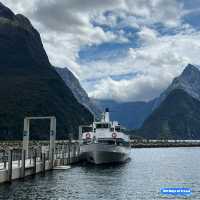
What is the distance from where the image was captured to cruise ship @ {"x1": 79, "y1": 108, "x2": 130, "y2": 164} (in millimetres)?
89375

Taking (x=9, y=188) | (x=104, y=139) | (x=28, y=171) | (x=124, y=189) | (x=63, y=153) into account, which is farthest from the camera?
(x=104, y=139)

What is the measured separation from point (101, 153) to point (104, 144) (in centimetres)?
220

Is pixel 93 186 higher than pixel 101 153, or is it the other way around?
pixel 101 153

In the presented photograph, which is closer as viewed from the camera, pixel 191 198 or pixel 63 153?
pixel 191 198

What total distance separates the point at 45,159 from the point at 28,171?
10.2m

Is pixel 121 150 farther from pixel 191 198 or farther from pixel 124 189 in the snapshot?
pixel 191 198

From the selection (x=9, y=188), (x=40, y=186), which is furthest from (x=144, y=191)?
(x=9, y=188)

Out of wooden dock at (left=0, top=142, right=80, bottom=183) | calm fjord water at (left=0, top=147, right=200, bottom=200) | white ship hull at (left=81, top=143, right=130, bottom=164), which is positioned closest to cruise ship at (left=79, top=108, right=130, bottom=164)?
white ship hull at (left=81, top=143, right=130, bottom=164)

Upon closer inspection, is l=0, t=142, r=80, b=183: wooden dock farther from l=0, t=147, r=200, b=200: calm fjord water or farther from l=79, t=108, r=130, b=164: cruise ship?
l=79, t=108, r=130, b=164: cruise ship

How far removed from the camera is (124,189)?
53.2m

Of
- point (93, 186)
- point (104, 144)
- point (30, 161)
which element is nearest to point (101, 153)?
point (104, 144)

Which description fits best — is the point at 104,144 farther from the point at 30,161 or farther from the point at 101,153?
the point at 30,161

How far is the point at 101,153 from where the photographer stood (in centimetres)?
8931

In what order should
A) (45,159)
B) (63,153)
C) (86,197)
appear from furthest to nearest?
(63,153), (45,159), (86,197)
